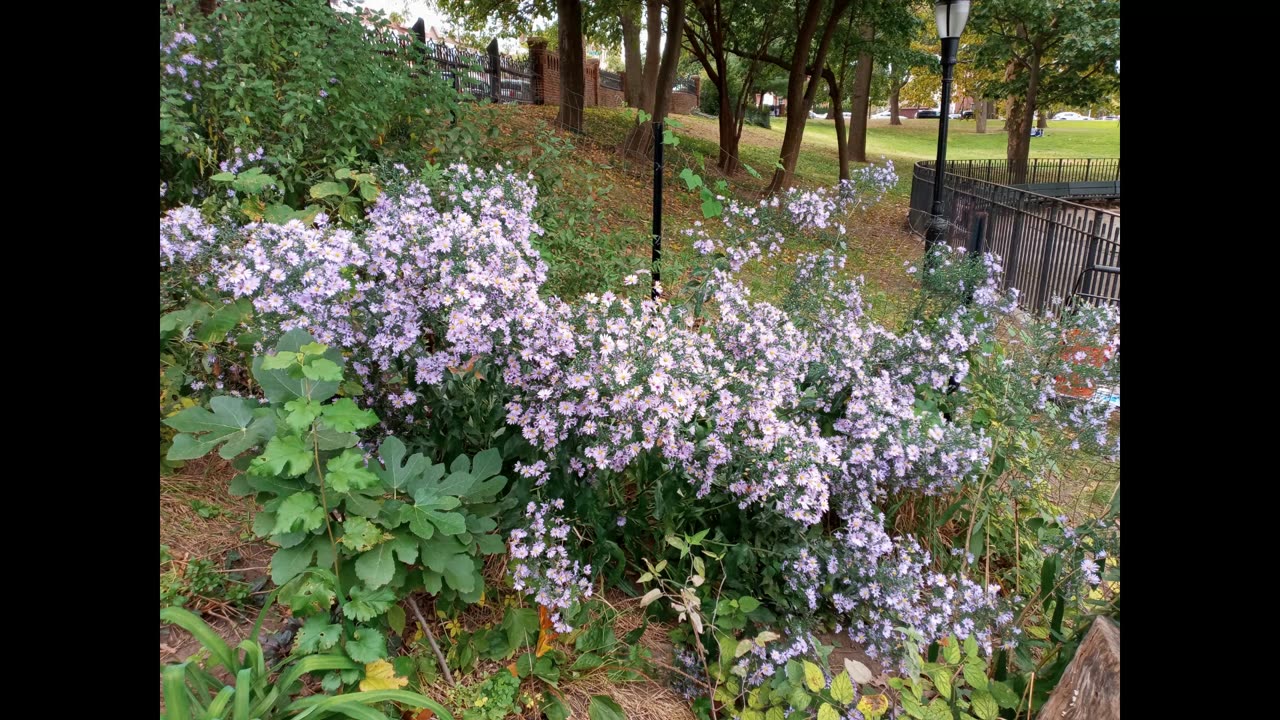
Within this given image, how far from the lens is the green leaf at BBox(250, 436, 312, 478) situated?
173 cm

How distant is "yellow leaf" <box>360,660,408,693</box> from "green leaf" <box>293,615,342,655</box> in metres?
0.11

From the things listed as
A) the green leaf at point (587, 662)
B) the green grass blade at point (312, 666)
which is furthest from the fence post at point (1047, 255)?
the green grass blade at point (312, 666)

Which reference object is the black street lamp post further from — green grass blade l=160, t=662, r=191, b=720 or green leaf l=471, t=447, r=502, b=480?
green grass blade l=160, t=662, r=191, b=720

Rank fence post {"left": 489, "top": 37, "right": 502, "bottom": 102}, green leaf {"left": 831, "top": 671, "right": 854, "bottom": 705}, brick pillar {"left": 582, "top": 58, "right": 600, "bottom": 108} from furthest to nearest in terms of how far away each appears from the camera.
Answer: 1. brick pillar {"left": 582, "top": 58, "right": 600, "bottom": 108}
2. fence post {"left": 489, "top": 37, "right": 502, "bottom": 102}
3. green leaf {"left": 831, "top": 671, "right": 854, "bottom": 705}

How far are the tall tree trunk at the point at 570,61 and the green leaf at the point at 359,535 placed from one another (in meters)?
10.8

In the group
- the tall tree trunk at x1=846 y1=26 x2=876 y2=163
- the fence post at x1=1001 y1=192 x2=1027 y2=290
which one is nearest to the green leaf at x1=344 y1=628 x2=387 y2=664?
the fence post at x1=1001 y1=192 x2=1027 y2=290

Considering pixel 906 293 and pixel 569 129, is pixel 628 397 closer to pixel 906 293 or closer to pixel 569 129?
pixel 906 293

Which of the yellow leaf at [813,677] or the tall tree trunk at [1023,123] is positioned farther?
the tall tree trunk at [1023,123]

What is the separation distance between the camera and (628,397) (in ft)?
6.88

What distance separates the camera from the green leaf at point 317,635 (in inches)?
67.3

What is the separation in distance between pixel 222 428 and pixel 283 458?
251 millimetres

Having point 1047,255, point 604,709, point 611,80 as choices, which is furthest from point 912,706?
point 611,80

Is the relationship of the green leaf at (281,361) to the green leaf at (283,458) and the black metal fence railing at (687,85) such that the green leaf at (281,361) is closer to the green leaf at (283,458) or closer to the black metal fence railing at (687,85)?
the green leaf at (283,458)
